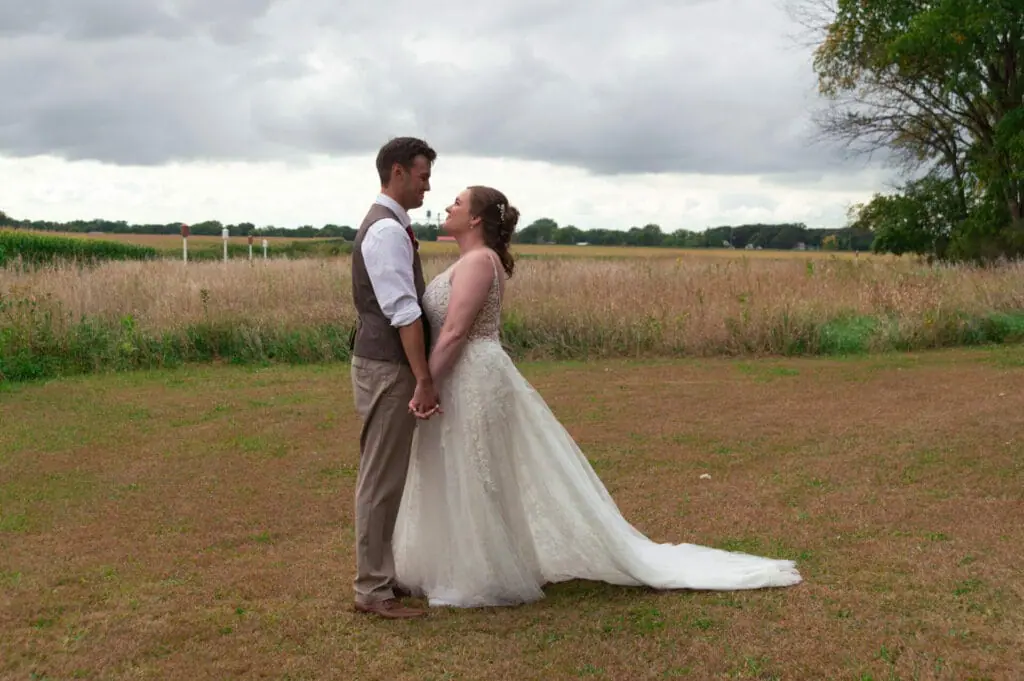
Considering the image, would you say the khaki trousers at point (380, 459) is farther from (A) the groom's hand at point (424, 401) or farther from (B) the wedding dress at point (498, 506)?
(B) the wedding dress at point (498, 506)

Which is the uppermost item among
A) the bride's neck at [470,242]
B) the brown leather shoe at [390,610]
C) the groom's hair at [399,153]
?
the groom's hair at [399,153]

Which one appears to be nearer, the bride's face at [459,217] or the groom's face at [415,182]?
the groom's face at [415,182]

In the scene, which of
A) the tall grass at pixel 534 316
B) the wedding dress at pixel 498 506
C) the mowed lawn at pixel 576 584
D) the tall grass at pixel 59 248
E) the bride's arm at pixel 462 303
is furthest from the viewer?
the tall grass at pixel 59 248

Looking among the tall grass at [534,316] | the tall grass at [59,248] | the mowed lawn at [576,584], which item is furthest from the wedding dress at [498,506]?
the tall grass at [59,248]

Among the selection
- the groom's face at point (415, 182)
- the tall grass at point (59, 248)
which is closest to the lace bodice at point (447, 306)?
the groom's face at point (415, 182)

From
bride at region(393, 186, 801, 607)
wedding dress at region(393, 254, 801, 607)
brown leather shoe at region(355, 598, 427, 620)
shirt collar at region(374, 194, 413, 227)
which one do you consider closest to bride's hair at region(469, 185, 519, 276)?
bride at region(393, 186, 801, 607)

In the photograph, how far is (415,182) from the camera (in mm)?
4840

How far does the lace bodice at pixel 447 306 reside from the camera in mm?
5031

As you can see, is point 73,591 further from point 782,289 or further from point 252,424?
point 782,289

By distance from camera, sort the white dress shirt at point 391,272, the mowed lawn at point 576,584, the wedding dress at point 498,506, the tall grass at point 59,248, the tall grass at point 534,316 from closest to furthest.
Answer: the mowed lawn at point 576,584
the white dress shirt at point 391,272
the wedding dress at point 498,506
the tall grass at point 534,316
the tall grass at point 59,248

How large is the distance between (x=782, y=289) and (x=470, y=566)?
13.9 meters

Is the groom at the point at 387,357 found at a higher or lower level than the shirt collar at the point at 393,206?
lower

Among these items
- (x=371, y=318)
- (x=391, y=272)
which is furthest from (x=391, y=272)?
(x=371, y=318)

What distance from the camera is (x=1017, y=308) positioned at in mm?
18641
